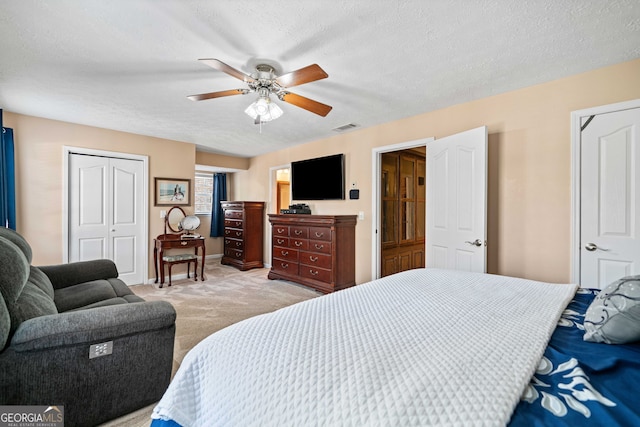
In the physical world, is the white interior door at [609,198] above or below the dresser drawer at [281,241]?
above

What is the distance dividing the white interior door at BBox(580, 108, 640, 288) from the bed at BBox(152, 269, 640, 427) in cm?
139

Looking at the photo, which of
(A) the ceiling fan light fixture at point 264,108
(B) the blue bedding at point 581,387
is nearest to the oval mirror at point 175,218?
(A) the ceiling fan light fixture at point 264,108

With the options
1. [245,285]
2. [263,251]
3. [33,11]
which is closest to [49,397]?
[33,11]

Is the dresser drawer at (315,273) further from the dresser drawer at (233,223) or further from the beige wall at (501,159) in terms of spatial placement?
the dresser drawer at (233,223)

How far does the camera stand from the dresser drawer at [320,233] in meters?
3.93

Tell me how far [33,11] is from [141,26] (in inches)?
22.1

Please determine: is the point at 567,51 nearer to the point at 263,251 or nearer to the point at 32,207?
the point at 263,251

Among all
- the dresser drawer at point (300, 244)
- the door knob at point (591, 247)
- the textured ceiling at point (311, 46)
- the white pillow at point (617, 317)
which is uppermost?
the textured ceiling at point (311, 46)

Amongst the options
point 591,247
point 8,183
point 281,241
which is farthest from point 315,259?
point 8,183

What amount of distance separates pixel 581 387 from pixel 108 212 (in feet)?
16.8

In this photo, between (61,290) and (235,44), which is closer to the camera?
(235,44)

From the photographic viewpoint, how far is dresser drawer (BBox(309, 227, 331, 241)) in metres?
3.93

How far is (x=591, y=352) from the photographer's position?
37.2 inches

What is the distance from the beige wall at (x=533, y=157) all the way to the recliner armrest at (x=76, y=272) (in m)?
3.89
